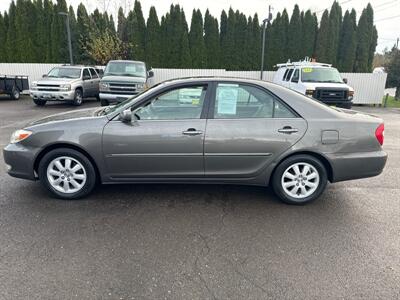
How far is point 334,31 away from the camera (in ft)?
62.4

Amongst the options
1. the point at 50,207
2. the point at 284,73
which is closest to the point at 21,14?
the point at 284,73

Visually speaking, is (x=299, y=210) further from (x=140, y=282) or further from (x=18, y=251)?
(x=18, y=251)

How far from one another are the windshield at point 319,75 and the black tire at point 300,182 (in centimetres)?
821

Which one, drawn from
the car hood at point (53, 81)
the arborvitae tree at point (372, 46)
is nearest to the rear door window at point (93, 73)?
the car hood at point (53, 81)

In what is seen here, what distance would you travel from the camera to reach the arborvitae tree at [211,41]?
1950 cm

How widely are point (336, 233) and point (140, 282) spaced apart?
83.6 inches

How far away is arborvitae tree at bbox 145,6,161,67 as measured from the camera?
755 inches

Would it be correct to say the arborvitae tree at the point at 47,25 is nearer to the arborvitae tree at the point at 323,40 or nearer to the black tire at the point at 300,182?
the arborvitae tree at the point at 323,40

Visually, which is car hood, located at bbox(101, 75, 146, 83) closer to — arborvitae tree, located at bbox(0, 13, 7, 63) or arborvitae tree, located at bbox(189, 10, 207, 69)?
arborvitae tree, located at bbox(189, 10, 207, 69)

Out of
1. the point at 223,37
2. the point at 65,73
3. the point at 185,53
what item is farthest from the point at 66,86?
the point at 223,37

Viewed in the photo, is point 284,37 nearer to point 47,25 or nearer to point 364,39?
point 364,39

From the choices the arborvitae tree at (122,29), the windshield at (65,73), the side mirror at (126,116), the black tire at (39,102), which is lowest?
the black tire at (39,102)

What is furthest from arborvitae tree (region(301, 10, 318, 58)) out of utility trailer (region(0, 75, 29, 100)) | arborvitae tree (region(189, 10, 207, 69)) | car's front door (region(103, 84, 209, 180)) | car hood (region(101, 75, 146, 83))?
car's front door (region(103, 84, 209, 180))

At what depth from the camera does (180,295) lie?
2279mm
